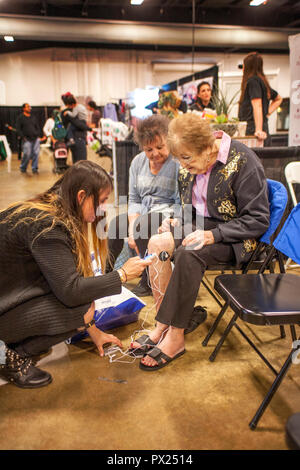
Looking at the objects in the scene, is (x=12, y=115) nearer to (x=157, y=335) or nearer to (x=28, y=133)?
(x=28, y=133)

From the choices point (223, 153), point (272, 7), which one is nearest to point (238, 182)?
point (223, 153)

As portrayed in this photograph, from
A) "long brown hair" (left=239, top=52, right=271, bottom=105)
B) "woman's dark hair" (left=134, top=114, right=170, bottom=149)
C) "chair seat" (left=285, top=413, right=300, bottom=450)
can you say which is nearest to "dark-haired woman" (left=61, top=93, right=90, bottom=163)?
"long brown hair" (left=239, top=52, right=271, bottom=105)

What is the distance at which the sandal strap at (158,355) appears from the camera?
179cm

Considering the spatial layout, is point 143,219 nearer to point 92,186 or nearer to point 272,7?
point 92,186

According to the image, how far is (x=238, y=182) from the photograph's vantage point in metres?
1.85

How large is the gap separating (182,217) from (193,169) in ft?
1.23

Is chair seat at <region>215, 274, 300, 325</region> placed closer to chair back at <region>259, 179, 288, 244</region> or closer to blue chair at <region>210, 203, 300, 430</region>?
blue chair at <region>210, 203, 300, 430</region>

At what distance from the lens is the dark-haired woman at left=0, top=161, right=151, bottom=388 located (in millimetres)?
1513

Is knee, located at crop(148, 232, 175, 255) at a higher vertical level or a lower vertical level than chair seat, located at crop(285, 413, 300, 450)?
higher

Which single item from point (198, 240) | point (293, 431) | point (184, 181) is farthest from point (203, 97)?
point (293, 431)

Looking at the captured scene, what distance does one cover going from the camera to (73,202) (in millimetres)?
1565

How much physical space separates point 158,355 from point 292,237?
2.72 ft

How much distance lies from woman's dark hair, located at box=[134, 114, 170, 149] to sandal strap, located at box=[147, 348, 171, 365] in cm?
120

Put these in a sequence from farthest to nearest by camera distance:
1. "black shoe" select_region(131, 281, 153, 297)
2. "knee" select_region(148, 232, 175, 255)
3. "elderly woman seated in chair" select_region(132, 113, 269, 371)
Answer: "black shoe" select_region(131, 281, 153, 297) → "knee" select_region(148, 232, 175, 255) → "elderly woman seated in chair" select_region(132, 113, 269, 371)
